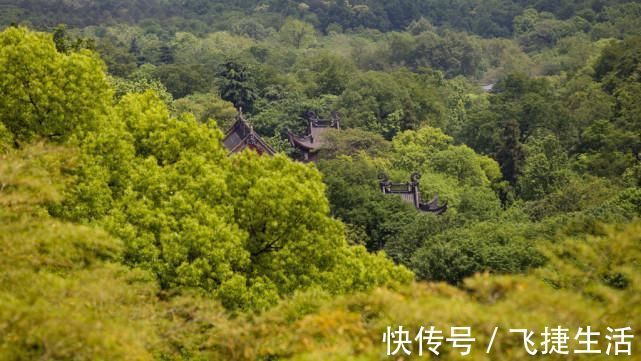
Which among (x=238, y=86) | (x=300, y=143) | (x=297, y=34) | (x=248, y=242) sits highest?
(x=248, y=242)

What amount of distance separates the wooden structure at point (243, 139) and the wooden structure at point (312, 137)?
15.8 feet

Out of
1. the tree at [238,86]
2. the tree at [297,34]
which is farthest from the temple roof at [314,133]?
the tree at [297,34]

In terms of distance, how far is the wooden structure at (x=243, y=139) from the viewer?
29484mm

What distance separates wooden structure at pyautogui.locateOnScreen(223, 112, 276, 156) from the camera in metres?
29.5

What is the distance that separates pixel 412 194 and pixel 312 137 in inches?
334

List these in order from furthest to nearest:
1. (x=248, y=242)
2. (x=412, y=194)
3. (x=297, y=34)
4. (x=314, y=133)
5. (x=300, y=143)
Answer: (x=297, y=34) → (x=314, y=133) → (x=300, y=143) → (x=412, y=194) → (x=248, y=242)

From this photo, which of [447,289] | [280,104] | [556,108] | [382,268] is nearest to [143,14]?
[280,104]

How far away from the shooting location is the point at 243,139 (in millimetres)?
30406

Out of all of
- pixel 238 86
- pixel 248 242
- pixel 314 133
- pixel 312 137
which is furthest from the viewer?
pixel 238 86

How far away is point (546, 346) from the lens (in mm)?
7699

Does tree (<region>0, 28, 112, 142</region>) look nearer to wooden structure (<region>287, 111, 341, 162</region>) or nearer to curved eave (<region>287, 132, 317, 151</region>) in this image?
wooden structure (<region>287, 111, 341, 162</region>)

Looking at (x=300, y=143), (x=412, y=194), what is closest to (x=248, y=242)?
(x=412, y=194)

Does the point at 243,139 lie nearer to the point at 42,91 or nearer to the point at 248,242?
the point at 42,91

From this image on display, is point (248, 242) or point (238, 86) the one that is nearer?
point (248, 242)
